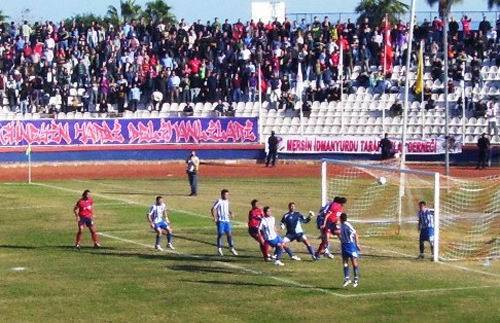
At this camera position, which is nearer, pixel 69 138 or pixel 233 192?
pixel 233 192

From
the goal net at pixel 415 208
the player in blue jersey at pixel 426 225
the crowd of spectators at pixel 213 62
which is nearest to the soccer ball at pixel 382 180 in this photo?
the goal net at pixel 415 208

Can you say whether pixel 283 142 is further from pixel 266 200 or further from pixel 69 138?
pixel 266 200

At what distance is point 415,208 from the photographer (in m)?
45.8

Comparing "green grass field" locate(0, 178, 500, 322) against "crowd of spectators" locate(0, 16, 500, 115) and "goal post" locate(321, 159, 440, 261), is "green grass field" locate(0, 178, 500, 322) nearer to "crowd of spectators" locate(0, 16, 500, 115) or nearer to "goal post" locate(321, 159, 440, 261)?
"goal post" locate(321, 159, 440, 261)

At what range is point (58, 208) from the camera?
4853cm

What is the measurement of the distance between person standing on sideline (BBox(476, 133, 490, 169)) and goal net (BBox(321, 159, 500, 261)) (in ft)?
28.2

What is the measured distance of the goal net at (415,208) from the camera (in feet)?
122

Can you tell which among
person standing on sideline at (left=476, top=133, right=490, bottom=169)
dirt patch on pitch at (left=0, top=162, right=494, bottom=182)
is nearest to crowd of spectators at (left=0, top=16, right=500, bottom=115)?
dirt patch on pitch at (left=0, top=162, right=494, bottom=182)

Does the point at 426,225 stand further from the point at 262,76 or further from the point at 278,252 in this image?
the point at 262,76

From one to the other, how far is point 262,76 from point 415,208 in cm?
2438

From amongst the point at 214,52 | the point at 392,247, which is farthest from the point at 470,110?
the point at 392,247

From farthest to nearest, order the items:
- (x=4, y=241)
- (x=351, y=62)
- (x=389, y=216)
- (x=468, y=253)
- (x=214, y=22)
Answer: (x=214, y=22), (x=351, y=62), (x=389, y=216), (x=4, y=241), (x=468, y=253)

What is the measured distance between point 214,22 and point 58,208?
2780 cm

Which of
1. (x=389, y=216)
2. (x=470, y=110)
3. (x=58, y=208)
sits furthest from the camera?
(x=470, y=110)
